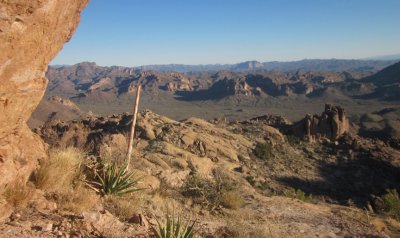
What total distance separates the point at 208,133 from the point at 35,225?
19.1 metres

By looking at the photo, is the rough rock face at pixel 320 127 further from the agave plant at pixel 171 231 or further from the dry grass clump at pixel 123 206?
the agave plant at pixel 171 231

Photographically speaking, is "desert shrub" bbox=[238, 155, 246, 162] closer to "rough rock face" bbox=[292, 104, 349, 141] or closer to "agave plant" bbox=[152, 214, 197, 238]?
"rough rock face" bbox=[292, 104, 349, 141]

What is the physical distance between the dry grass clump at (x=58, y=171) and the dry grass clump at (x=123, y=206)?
74 cm

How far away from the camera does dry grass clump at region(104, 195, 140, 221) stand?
644cm

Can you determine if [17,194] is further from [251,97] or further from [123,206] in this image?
[251,97]

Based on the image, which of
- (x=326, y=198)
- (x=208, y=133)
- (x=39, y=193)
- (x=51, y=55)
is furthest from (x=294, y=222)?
(x=208, y=133)

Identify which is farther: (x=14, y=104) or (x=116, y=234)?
(x=116, y=234)

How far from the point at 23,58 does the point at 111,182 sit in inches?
124

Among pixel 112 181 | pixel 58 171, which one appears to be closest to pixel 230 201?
pixel 112 181

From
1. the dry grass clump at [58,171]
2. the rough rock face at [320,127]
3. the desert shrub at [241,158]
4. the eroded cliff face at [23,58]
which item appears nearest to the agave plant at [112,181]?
the dry grass clump at [58,171]

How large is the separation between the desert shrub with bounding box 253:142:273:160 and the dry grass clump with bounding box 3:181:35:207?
64.8 feet

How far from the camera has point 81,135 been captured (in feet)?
54.0

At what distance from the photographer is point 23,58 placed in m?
5.04

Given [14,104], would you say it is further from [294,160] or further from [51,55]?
→ [294,160]
